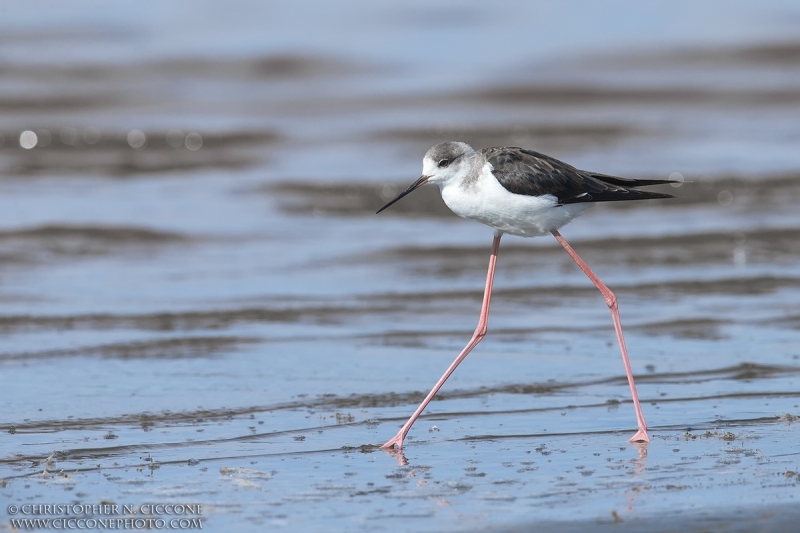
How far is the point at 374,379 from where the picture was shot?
7.08 meters

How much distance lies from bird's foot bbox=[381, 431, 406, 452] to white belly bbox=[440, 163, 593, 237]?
1.16 m

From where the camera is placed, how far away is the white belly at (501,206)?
5758 millimetres

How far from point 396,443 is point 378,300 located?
4.19 meters

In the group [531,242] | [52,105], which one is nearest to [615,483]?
[531,242]

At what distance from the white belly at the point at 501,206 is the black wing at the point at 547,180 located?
40mm

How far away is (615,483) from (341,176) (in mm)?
11157

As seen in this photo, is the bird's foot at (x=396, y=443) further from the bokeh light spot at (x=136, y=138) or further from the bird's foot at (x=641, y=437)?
the bokeh light spot at (x=136, y=138)

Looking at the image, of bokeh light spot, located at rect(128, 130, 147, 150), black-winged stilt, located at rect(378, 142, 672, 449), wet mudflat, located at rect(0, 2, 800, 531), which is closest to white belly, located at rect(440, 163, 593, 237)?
black-winged stilt, located at rect(378, 142, 672, 449)

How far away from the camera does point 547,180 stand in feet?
19.3

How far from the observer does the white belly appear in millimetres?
5758

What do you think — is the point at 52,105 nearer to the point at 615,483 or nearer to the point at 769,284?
the point at 769,284

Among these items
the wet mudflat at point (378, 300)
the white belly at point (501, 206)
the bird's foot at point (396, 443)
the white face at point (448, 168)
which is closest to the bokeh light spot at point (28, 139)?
the wet mudflat at point (378, 300)

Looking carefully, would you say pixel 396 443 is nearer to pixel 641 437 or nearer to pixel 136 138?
pixel 641 437

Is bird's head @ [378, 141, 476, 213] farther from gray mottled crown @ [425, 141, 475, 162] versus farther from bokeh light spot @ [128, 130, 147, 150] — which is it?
bokeh light spot @ [128, 130, 147, 150]
